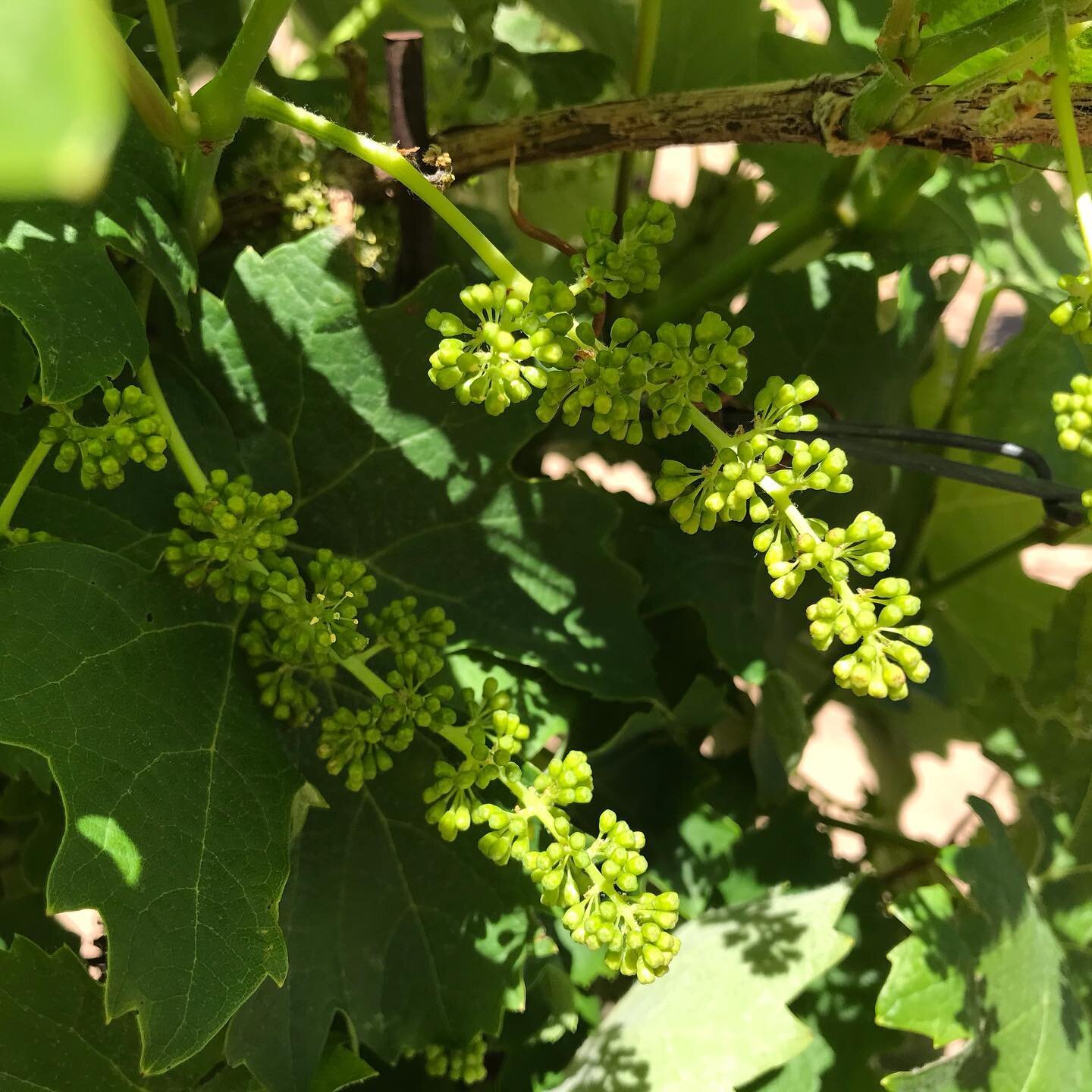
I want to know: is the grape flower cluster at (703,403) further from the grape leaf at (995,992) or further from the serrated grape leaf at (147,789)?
the grape leaf at (995,992)

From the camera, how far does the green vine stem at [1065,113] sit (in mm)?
416

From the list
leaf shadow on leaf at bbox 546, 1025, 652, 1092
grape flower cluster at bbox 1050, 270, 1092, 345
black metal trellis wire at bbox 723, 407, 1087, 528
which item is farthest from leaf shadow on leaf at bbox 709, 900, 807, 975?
grape flower cluster at bbox 1050, 270, 1092, 345

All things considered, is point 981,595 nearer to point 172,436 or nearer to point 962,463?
point 962,463

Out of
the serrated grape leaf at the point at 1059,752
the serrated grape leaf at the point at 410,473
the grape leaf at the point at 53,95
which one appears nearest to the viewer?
the grape leaf at the point at 53,95

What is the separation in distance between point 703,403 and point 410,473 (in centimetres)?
26

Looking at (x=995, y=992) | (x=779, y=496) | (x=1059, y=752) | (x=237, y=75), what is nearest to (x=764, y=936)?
(x=995, y=992)

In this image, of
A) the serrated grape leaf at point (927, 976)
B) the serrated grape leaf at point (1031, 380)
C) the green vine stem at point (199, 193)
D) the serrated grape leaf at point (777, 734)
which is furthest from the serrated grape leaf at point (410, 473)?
the serrated grape leaf at point (1031, 380)

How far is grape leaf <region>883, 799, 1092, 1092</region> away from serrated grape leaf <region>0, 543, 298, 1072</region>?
441 mm

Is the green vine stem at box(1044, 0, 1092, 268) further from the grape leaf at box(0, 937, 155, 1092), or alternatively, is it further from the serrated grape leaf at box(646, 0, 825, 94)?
the grape leaf at box(0, 937, 155, 1092)

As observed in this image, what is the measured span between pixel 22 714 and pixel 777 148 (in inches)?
27.8

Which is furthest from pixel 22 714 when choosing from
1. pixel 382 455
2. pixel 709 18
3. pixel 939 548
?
pixel 939 548

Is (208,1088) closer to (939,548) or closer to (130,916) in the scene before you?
(130,916)

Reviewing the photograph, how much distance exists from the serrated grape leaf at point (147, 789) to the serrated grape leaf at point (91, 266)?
11 centimetres

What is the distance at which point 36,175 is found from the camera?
12 centimetres
